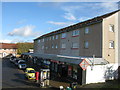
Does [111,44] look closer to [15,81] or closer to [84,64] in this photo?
[84,64]

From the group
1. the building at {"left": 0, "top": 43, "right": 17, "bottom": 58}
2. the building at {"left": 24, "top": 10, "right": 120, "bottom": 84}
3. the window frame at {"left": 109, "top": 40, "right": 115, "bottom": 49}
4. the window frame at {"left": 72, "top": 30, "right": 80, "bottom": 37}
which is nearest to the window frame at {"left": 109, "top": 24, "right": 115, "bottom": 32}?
the building at {"left": 24, "top": 10, "right": 120, "bottom": 84}

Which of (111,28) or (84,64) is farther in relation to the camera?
(111,28)

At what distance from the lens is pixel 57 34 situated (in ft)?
94.3

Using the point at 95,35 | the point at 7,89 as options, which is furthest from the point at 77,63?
the point at 7,89

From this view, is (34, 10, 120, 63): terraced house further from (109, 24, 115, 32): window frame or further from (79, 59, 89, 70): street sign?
(79, 59, 89, 70): street sign

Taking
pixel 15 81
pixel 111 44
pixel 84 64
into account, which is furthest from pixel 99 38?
pixel 15 81

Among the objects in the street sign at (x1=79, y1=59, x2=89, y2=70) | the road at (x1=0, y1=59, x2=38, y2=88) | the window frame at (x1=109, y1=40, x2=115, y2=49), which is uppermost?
the window frame at (x1=109, y1=40, x2=115, y2=49)

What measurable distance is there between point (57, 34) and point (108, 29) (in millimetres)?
13365

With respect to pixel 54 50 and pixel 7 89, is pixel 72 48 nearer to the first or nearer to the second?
pixel 54 50

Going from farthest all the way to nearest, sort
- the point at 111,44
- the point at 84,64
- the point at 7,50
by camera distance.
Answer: the point at 7,50 < the point at 111,44 < the point at 84,64

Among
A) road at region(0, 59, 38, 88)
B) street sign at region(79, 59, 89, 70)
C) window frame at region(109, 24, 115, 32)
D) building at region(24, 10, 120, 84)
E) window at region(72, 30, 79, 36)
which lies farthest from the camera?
window at region(72, 30, 79, 36)

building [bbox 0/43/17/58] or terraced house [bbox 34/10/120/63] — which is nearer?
terraced house [bbox 34/10/120/63]

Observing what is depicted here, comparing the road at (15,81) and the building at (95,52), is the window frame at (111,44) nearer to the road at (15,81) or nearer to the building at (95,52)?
the building at (95,52)

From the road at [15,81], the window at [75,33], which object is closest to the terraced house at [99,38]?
the window at [75,33]
